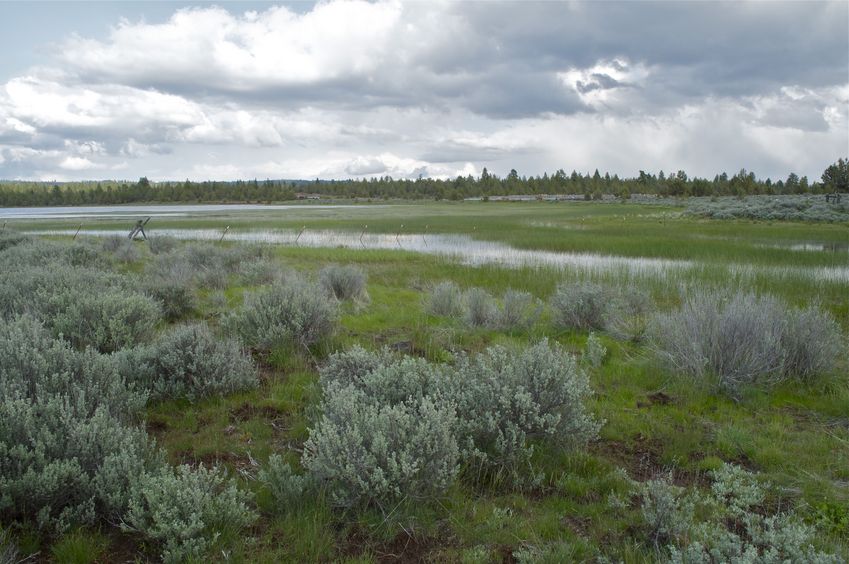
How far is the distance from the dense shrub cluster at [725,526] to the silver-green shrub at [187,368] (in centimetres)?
442

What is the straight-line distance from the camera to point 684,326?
25.7 ft

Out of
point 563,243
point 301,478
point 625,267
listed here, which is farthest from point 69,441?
point 563,243

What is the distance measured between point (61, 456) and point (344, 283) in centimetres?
886

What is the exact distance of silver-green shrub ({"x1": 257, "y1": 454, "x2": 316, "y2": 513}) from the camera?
4.27m

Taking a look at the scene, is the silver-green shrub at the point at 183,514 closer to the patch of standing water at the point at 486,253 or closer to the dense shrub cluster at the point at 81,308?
the dense shrub cluster at the point at 81,308

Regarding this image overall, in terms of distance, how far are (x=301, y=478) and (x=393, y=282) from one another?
12475mm

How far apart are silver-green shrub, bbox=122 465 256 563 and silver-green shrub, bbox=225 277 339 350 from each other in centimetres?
418

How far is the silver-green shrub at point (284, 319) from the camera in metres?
8.30

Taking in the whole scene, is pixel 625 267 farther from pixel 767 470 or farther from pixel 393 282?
pixel 767 470

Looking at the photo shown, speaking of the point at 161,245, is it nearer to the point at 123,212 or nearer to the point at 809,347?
the point at 809,347

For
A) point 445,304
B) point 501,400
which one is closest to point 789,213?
point 445,304

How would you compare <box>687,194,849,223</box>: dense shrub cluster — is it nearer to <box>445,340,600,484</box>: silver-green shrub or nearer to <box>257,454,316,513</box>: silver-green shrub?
<box>445,340,600,484</box>: silver-green shrub

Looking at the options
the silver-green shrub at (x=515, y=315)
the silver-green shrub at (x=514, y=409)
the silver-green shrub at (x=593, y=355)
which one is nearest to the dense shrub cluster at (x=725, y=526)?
the silver-green shrub at (x=514, y=409)

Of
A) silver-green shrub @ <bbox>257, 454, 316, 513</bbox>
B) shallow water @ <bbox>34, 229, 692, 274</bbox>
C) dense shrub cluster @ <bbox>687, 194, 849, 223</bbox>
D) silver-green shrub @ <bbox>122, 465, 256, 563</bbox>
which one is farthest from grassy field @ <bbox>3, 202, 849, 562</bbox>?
dense shrub cluster @ <bbox>687, 194, 849, 223</bbox>
